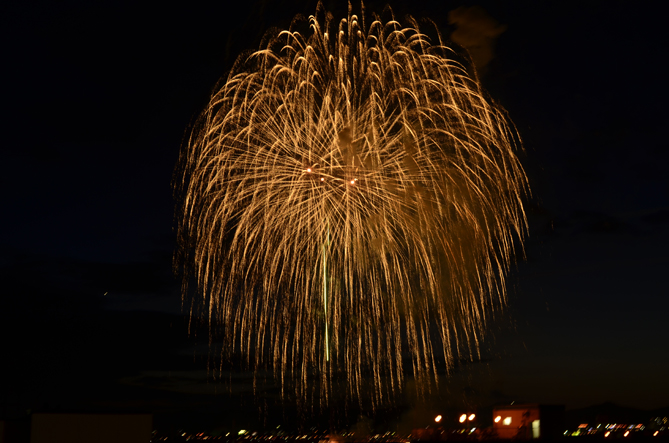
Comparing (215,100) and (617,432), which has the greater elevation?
(215,100)

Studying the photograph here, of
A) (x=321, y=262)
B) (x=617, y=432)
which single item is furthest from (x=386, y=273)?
(x=617, y=432)

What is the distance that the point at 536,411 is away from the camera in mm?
46812

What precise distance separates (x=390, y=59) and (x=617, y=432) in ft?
156

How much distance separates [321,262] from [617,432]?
42986 millimetres

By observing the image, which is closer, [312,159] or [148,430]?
[312,159]

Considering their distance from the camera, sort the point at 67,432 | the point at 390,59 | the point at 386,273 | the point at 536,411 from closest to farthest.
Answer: the point at 390,59 → the point at 386,273 → the point at 67,432 → the point at 536,411

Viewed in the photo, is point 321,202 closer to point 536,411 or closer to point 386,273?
point 386,273

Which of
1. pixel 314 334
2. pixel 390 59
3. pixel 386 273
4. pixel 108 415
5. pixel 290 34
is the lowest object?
pixel 108 415

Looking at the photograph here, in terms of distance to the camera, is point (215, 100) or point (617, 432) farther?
point (617, 432)

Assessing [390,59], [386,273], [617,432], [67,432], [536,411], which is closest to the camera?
[390,59]

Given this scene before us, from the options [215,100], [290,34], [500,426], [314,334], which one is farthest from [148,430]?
[500,426]

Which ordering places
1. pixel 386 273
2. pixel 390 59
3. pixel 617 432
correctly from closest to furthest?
pixel 390 59, pixel 386 273, pixel 617 432

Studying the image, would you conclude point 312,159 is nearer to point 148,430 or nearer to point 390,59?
point 390,59

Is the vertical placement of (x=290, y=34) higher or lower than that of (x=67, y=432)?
higher
